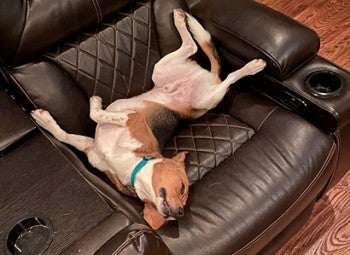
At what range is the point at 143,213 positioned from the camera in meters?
1.74

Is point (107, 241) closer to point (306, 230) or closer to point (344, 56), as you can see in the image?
point (306, 230)

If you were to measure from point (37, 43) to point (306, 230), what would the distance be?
1530 mm

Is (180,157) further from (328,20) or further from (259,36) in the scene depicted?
(328,20)

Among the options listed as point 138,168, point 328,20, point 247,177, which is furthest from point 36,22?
point 328,20

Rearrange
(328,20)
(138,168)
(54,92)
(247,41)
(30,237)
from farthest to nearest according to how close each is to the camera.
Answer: (328,20), (247,41), (54,92), (138,168), (30,237)

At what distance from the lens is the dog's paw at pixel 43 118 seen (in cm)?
185

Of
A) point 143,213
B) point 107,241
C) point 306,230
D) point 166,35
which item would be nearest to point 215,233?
point 143,213

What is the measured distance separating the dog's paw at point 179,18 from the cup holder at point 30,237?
1.11 meters

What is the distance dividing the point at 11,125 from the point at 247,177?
2.99 feet

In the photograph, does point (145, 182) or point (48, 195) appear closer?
point (48, 195)

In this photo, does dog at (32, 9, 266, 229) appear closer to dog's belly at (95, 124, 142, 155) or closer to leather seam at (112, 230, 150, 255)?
dog's belly at (95, 124, 142, 155)

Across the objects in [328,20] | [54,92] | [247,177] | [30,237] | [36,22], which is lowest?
[328,20]

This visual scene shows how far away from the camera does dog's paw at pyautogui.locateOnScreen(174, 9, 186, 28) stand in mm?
2096

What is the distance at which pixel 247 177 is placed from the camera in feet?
5.96
